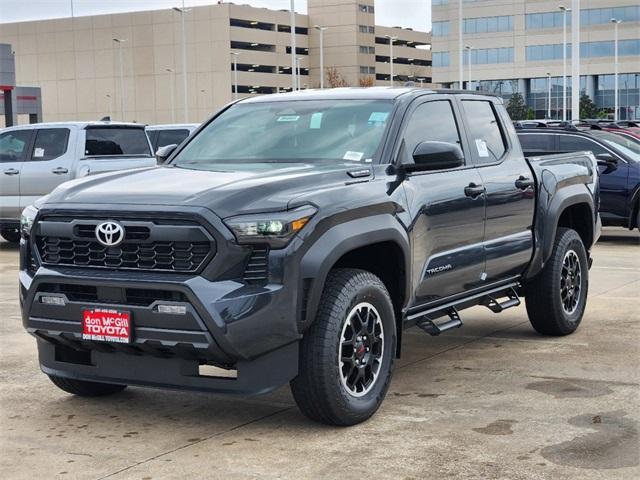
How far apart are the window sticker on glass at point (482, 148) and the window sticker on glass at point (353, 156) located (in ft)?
4.38

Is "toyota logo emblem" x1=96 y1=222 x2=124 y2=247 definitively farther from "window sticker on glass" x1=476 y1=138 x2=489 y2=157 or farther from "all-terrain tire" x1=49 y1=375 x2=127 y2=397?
"window sticker on glass" x1=476 y1=138 x2=489 y2=157

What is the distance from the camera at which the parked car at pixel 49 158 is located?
15.4 metres

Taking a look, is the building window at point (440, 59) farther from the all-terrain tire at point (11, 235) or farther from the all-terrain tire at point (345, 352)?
the all-terrain tire at point (345, 352)

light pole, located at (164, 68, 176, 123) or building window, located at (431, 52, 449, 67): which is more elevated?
building window, located at (431, 52, 449, 67)

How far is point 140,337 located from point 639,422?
2739 mm

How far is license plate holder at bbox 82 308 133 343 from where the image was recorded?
532 cm

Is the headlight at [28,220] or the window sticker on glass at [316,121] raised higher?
the window sticker on glass at [316,121]

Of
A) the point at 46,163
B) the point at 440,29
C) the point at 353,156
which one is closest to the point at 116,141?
the point at 46,163

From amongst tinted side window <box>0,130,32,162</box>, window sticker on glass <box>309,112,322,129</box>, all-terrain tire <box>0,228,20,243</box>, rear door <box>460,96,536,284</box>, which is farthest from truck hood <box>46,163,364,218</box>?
all-terrain tire <box>0,228,20,243</box>

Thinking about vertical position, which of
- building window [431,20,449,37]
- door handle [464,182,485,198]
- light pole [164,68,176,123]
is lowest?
door handle [464,182,485,198]

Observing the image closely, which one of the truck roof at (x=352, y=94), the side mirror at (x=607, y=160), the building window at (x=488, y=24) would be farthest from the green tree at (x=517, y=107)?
the truck roof at (x=352, y=94)

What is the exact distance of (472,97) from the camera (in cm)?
766

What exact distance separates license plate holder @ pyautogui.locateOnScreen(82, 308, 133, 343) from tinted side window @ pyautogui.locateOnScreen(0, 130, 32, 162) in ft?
35.7

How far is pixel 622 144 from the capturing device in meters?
16.5
